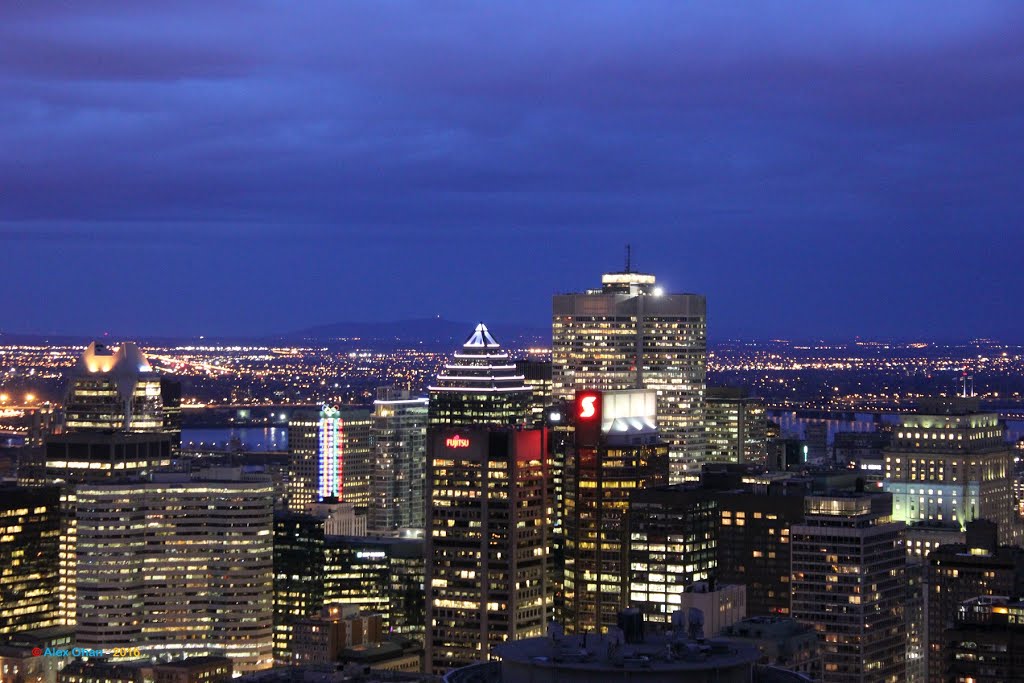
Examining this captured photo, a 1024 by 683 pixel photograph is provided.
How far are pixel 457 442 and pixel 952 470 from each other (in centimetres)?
5536

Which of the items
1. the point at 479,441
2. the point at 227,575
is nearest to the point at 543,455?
the point at 479,441

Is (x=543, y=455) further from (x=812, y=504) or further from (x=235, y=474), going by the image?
(x=235, y=474)

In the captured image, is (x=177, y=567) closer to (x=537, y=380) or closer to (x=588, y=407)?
(x=588, y=407)

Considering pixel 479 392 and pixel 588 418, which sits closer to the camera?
pixel 588 418

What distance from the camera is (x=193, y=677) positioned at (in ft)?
335

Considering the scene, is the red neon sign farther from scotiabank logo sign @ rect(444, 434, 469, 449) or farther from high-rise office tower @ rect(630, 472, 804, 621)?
scotiabank logo sign @ rect(444, 434, 469, 449)

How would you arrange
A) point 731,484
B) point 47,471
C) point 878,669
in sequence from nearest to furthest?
point 878,669, point 731,484, point 47,471

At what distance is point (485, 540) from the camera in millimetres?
102875

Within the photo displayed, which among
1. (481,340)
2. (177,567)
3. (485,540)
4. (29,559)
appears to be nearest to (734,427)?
(481,340)

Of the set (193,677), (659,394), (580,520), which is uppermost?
(659,394)

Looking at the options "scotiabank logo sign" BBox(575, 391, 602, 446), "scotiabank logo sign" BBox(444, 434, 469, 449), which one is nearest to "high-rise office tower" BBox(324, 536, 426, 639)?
"scotiabank logo sign" BBox(575, 391, 602, 446)

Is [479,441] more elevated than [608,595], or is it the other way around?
[479,441]

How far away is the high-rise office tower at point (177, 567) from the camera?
12094 centimetres

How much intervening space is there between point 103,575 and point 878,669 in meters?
48.6
